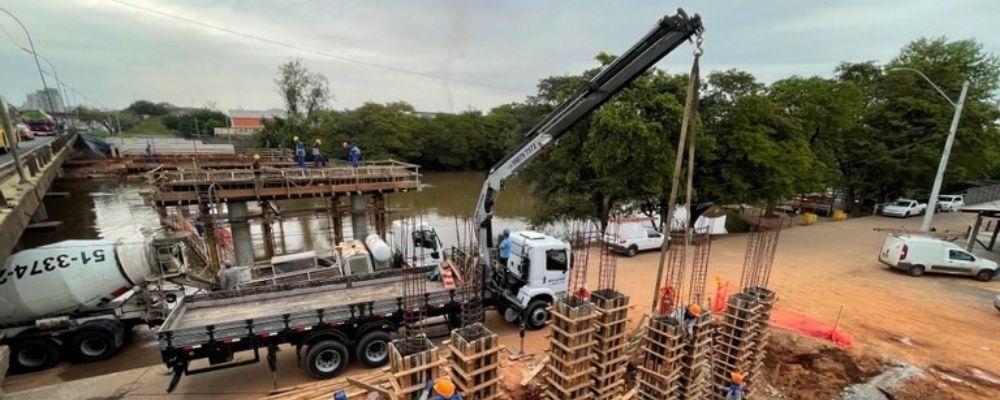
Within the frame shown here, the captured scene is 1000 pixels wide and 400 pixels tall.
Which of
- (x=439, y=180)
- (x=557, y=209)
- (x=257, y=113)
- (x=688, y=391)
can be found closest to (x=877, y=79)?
(x=557, y=209)

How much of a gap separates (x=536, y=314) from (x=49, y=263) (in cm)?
1118

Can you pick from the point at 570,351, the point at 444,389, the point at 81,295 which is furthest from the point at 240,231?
the point at 570,351

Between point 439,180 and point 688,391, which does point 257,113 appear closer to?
point 439,180

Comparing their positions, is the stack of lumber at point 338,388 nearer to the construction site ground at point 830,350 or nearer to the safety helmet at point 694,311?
the construction site ground at point 830,350

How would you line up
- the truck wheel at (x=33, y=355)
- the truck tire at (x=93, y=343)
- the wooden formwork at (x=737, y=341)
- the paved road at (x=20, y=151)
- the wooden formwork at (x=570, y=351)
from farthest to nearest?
the paved road at (x=20, y=151), the truck tire at (x=93, y=343), the truck wheel at (x=33, y=355), the wooden formwork at (x=737, y=341), the wooden formwork at (x=570, y=351)

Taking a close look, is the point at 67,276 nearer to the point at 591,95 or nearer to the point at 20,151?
the point at 591,95

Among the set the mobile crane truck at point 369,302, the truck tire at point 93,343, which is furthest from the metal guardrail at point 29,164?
Result: the mobile crane truck at point 369,302

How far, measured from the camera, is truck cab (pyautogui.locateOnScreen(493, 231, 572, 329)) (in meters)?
10.4

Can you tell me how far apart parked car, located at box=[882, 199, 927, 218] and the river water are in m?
24.6

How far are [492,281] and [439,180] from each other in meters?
41.8

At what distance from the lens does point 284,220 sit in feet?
63.7

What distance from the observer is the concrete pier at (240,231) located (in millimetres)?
15844

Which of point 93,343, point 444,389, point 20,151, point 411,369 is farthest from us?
point 20,151

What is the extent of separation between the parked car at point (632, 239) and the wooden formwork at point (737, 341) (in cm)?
1011
